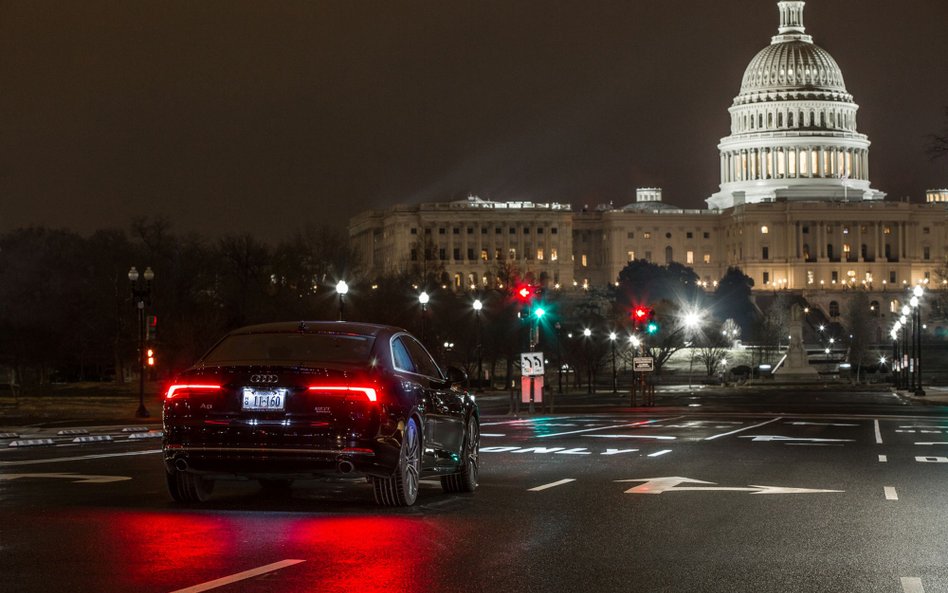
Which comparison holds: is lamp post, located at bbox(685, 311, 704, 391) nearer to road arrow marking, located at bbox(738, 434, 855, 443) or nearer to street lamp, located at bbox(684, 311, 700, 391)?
street lamp, located at bbox(684, 311, 700, 391)

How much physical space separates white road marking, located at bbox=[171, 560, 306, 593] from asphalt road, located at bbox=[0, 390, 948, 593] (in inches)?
0.5

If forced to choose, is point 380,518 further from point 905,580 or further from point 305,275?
point 305,275

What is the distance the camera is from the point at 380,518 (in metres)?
13.7

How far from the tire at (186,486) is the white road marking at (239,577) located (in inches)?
150

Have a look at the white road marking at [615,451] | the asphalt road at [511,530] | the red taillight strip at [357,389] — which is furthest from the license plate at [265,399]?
the white road marking at [615,451]

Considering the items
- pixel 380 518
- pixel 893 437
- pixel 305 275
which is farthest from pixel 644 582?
pixel 305 275

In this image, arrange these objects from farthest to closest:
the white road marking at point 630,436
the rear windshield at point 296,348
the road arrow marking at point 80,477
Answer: the white road marking at point 630,436, the road arrow marking at point 80,477, the rear windshield at point 296,348

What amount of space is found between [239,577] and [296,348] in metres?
5.49

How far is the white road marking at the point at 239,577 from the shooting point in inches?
381

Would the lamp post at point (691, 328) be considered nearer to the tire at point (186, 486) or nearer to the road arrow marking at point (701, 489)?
the road arrow marking at point (701, 489)

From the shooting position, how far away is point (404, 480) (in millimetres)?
14438

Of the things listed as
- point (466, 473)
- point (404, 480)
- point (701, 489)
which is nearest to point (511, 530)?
point (404, 480)

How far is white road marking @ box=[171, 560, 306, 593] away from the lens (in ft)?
31.8

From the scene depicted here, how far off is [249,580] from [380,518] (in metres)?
3.67
